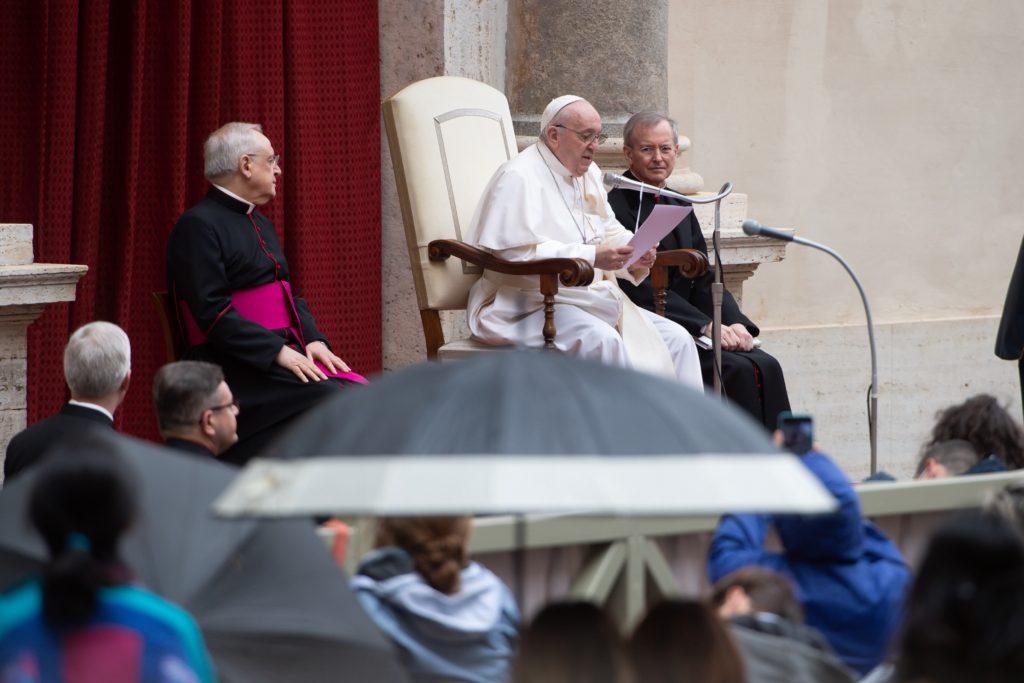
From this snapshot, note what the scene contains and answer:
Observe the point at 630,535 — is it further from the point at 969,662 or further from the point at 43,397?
the point at 43,397

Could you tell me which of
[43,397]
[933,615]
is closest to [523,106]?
[43,397]

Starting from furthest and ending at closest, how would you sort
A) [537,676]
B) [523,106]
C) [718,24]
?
[718,24], [523,106], [537,676]

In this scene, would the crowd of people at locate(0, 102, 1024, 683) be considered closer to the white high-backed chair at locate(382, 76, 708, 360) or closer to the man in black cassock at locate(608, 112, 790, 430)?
the man in black cassock at locate(608, 112, 790, 430)

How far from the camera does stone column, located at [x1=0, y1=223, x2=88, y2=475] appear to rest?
4.98 meters

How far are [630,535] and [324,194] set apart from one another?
3549 mm

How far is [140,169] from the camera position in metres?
6.18

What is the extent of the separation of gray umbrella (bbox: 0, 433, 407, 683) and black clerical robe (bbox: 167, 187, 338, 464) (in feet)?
8.58

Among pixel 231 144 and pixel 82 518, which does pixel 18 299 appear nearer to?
pixel 231 144

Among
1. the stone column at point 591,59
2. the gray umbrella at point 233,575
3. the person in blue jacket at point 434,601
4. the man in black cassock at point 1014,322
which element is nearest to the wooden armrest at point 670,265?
the stone column at point 591,59

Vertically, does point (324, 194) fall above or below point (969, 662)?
above

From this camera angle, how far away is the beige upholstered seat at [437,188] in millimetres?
5668

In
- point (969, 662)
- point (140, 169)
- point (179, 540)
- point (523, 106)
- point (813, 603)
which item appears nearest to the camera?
point (969, 662)

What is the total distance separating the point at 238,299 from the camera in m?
5.31

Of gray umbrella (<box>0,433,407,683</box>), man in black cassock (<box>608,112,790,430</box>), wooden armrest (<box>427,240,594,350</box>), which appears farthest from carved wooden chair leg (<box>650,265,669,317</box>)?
gray umbrella (<box>0,433,407,683</box>)
